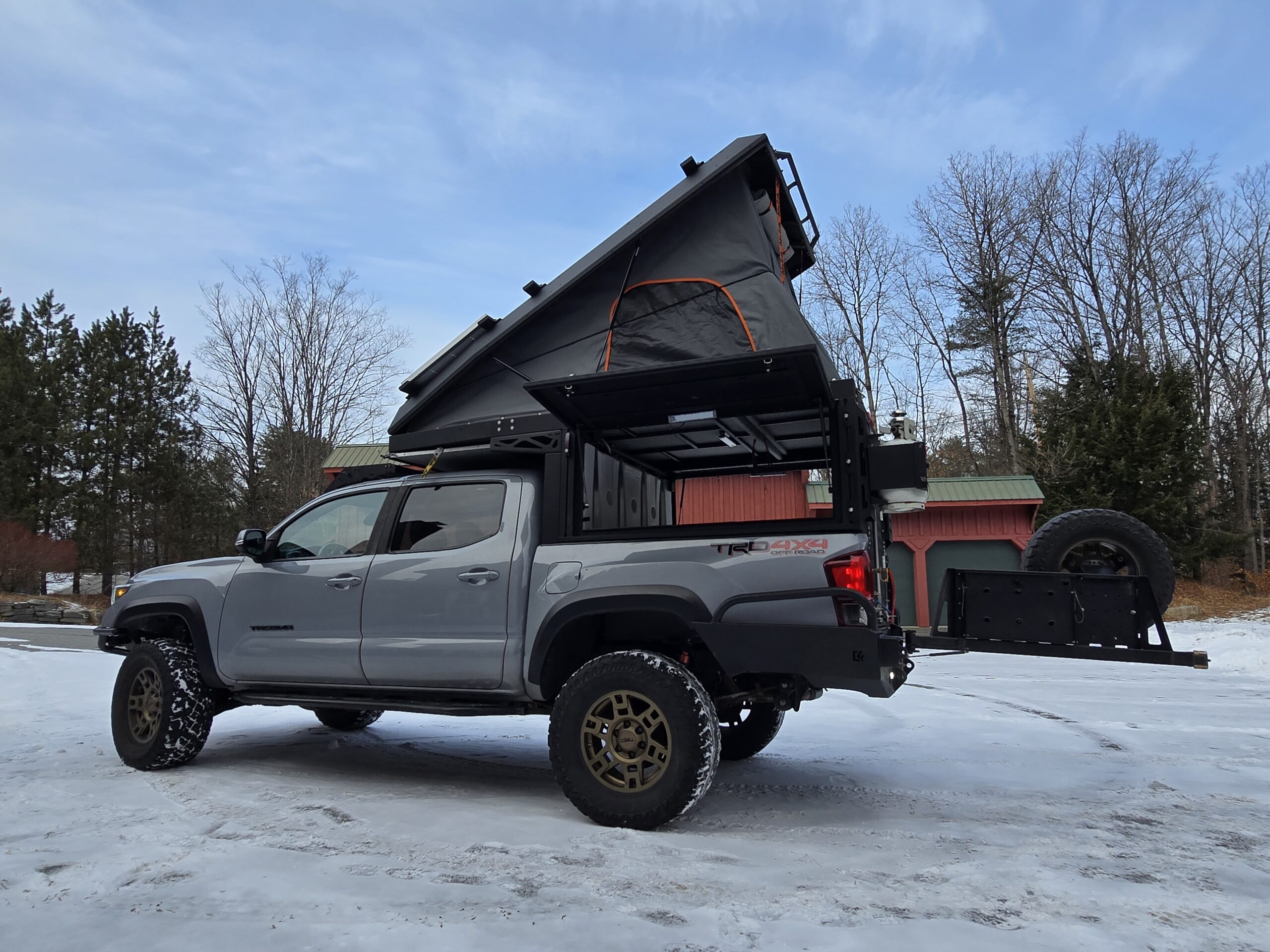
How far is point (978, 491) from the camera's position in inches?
727

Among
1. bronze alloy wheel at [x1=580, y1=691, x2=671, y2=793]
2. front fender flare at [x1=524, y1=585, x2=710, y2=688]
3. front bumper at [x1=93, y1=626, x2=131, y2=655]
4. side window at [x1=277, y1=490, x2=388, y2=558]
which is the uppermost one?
side window at [x1=277, y1=490, x2=388, y2=558]

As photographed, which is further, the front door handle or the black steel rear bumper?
the front door handle

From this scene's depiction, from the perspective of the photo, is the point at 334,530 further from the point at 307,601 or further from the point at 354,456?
the point at 354,456

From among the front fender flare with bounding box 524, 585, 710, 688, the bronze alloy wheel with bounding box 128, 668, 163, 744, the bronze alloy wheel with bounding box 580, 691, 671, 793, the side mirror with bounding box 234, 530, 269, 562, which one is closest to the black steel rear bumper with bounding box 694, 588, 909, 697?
the front fender flare with bounding box 524, 585, 710, 688

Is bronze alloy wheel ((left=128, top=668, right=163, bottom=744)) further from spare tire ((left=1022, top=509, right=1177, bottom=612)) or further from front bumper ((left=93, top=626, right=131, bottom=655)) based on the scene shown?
spare tire ((left=1022, top=509, right=1177, bottom=612))

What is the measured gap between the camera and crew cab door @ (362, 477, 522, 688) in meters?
4.62

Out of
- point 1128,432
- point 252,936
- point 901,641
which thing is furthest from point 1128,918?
point 1128,432

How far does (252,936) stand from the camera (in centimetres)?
275

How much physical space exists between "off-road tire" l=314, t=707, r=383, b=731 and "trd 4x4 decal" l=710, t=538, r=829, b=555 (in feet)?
13.5

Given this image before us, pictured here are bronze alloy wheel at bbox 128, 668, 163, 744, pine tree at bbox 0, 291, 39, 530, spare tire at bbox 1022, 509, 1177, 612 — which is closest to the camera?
spare tire at bbox 1022, 509, 1177, 612

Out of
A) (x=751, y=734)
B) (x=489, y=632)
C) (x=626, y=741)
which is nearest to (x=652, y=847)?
(x=626, y=741)

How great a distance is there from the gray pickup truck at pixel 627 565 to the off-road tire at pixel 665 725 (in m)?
0.01

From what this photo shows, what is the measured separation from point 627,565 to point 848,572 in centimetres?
113

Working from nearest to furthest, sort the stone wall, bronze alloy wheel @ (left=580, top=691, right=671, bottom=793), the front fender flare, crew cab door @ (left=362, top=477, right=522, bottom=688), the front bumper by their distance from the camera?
bronze alloy wheel @ (left=580, top=691, right=671, bottom=793)
the front fender flare
crew cab door @ (left=362, top=477, right=522, bottom=688)
the front bumper
the stone wall
